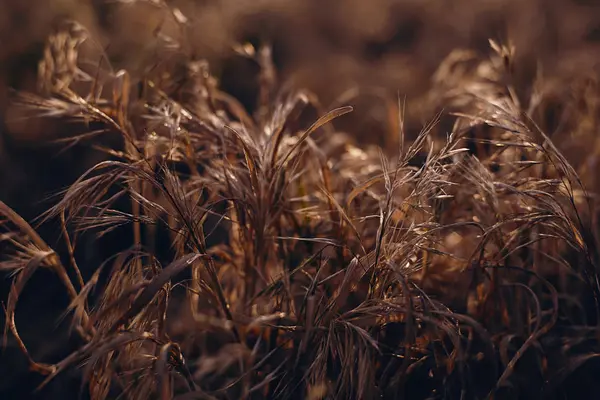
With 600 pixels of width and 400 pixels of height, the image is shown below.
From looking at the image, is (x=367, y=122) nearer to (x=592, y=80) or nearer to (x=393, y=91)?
(x=393, y=91)

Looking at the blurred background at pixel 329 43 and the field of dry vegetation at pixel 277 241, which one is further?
the blurred background at pixel 329 43

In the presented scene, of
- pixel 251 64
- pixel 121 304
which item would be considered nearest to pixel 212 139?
pixel 121 304

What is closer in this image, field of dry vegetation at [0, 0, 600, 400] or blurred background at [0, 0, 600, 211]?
field of dry vegetation at [0, 0, 600, 400]

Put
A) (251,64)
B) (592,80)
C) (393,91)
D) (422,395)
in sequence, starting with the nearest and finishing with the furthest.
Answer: (422,395)
(592,80)
(393,91)
(251,64)

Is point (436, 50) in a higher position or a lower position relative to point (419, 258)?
lower

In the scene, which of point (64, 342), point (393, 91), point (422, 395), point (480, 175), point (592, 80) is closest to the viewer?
point (480, 175)

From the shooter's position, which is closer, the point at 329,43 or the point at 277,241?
the point at 277,241

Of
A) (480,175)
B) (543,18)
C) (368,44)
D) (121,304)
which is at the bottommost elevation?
(368,44)

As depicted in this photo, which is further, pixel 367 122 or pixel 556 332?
pixel 367 122
